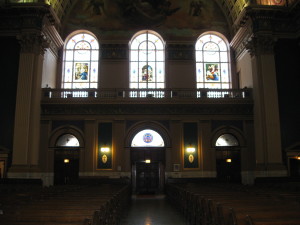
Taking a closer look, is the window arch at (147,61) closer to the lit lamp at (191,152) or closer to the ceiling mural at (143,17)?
the ceiling mural at (143,17)

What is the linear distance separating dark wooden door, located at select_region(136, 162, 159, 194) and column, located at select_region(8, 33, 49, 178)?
7.85 metres

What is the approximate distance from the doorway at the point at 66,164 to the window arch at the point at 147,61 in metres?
7.19

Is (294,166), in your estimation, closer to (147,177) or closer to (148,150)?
(148,150)

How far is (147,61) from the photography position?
27203 millimetres

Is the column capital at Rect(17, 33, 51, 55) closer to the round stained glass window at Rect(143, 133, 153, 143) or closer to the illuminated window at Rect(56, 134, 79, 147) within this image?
the illuminated window at Rect(56, 134, 79, 147)

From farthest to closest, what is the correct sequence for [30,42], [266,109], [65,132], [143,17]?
[143,17], [65,132], [30,42], [266,109]

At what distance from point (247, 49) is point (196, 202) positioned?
51.6 feet

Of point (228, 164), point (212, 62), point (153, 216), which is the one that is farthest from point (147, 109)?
point (153, 216)

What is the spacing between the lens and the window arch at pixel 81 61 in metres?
26.8

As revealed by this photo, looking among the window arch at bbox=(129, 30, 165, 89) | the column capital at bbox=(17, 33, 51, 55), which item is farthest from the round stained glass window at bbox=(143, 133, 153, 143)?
the column capital at bbox=(17, 33, 51, 55)

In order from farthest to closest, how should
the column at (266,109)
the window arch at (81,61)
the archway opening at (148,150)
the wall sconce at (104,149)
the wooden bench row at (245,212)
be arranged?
the window arch at (81,61) → the archway opening at (148,150) → the wall sconce at (104,149) → the column at (266,109) → the wooden bench row at (245,212)

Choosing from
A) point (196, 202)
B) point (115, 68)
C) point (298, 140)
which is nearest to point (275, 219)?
point (196, 202)

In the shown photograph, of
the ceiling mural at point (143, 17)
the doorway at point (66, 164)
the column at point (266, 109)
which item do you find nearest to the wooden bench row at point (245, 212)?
the column at point (266, 109)

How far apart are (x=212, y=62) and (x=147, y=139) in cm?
872
